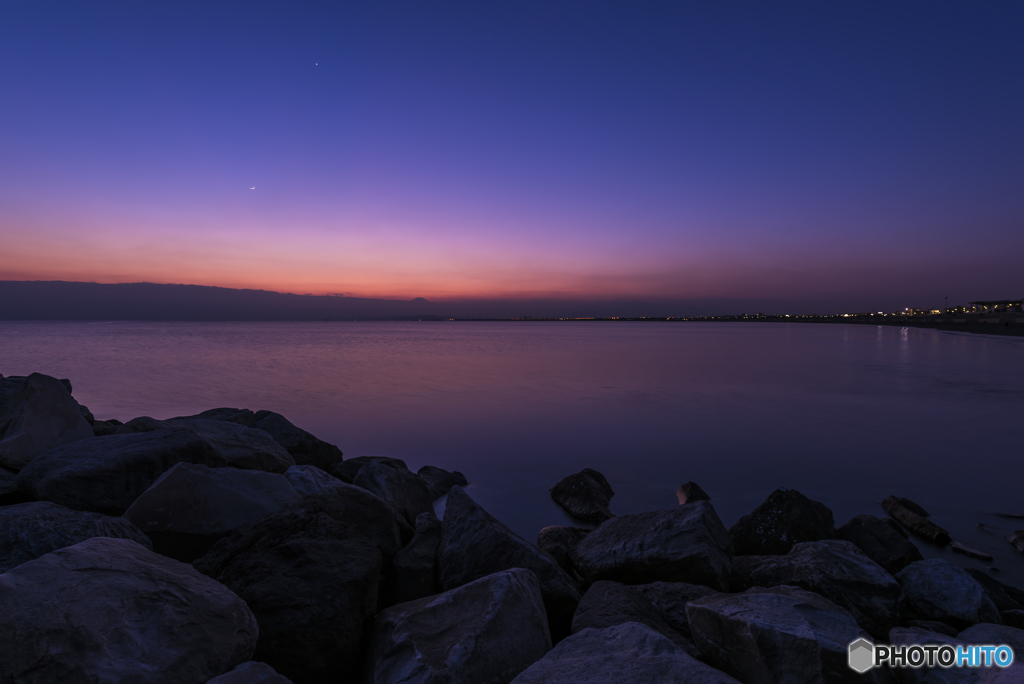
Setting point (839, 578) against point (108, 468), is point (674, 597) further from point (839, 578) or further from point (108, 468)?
point (108, 468)

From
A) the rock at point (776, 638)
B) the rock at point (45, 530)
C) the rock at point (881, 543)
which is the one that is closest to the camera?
the rock at point (776, 638)

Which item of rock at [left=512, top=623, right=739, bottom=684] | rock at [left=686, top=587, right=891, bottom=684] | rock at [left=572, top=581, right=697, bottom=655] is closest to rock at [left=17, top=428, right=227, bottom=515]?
rock at [left=572, top=581, right=697, bottom=655]

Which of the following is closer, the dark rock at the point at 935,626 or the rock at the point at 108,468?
the dark rock at the point at 935,626

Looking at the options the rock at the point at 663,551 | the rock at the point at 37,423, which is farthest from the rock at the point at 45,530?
the rock at the point at 663,551

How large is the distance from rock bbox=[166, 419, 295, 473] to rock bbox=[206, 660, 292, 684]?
3.73 meters

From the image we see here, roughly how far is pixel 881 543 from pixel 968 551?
146cm

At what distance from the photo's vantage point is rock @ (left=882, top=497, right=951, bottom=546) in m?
6.04

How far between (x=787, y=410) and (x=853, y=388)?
731cm

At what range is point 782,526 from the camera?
540 centimetres

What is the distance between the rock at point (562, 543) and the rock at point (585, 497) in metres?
1.16

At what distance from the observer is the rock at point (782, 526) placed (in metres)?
5.33

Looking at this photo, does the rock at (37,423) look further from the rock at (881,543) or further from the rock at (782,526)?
the rock at (881,543)

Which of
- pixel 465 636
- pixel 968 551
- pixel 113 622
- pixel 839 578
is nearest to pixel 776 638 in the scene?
pixel 465 636

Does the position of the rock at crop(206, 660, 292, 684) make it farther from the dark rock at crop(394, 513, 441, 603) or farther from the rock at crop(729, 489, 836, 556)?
the rock at crop(729, 489, 836, 556)
